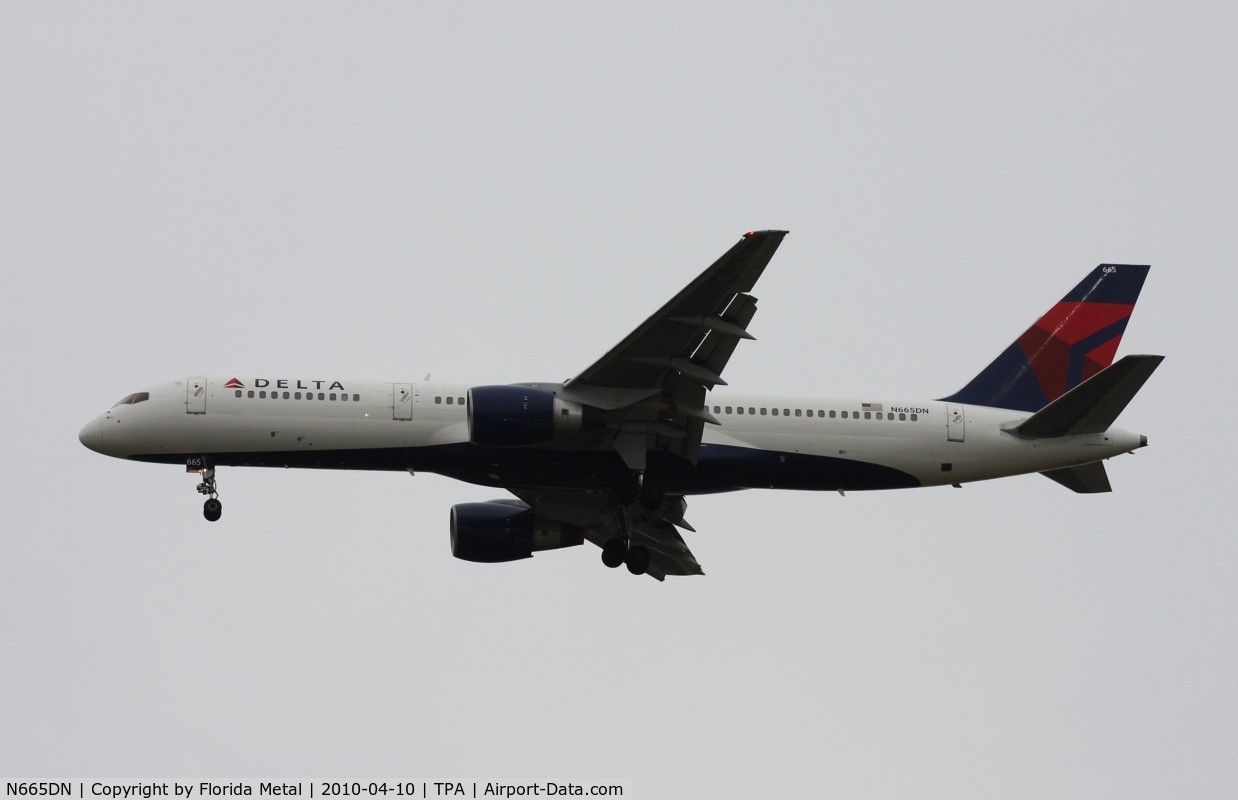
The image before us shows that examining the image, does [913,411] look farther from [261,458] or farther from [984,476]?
[261,458]

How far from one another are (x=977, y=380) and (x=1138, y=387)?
18.7 ft

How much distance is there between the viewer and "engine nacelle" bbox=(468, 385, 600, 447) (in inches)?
1692

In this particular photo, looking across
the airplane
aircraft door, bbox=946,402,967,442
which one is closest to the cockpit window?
the airplane

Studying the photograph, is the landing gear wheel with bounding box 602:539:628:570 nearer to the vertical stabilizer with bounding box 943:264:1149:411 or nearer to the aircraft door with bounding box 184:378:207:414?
the vertical stabilizer with bounding box 943:264:1149:411

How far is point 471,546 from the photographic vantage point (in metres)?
50.8

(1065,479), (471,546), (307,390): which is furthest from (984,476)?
(307,390)

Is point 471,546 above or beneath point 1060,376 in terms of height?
beneath

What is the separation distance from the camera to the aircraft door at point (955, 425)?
47.6 meters

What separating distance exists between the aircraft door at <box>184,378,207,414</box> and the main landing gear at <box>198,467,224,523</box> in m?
1.74

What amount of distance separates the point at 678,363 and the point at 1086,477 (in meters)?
12.9

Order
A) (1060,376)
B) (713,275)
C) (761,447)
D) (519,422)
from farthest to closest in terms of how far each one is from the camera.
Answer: (1060,376) → (761,447) → (519,422) → (713,275)

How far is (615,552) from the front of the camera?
48625 millimetres

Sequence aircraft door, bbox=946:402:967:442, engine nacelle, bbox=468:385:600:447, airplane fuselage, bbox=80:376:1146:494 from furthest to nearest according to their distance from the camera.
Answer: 1. aircraft door, bbox=946:402:967:442
2. airplane fuselage, bbox=80:376:1146:494
3. engine nacelle, bbox=468:385:600:447

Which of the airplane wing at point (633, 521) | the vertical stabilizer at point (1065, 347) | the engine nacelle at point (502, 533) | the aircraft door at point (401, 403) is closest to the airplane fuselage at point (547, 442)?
the aircraft door at point (401, 403)
